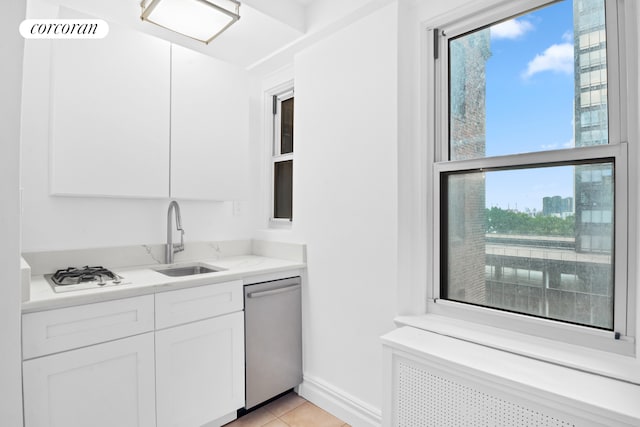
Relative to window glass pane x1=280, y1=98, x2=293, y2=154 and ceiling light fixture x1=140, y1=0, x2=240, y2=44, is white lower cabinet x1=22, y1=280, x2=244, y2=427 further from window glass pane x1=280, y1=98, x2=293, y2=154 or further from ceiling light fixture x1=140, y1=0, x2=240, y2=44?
ceiling light fixture x1=140, y1=0, x2=240, y2=44

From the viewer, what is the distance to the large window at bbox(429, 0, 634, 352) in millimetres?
1319

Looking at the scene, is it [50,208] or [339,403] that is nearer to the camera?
[50,208]

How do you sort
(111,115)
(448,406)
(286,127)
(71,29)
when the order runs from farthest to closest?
1. (286,127)
2. (111,115)
3. (71,29)
4. (448,406)

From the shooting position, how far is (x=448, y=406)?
54.8 inches

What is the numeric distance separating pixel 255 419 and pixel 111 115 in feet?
6.31

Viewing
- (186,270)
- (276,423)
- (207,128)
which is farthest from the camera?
(186,270)

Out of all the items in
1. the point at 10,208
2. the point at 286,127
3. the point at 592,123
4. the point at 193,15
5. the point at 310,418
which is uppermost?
the point at 193,15

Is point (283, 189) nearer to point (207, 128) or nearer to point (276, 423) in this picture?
point (207, 128)

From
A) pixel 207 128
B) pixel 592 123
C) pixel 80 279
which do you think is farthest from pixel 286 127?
pixel 592 123

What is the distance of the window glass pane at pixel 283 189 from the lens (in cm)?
274

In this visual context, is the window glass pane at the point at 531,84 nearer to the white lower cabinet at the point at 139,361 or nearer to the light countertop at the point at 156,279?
the light countertop at the point at 156,279

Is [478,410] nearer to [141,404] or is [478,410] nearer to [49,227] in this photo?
[141,404]

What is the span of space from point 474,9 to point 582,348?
1.56 meters

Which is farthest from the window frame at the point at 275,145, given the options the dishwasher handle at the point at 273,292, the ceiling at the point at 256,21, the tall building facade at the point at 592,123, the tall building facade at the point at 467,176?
the tall building facade at the point at 592,123
